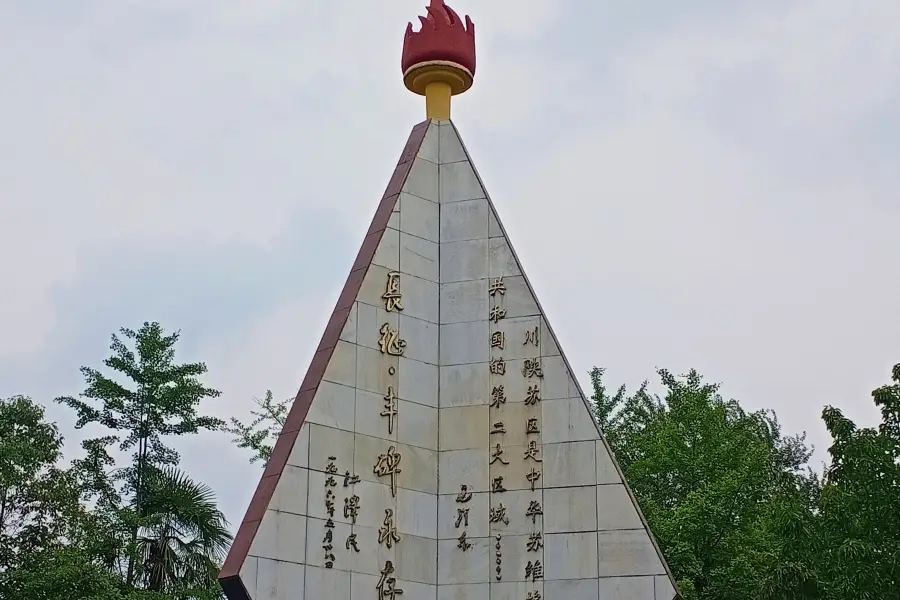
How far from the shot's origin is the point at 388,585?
31.8 feet

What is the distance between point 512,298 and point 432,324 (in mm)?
701

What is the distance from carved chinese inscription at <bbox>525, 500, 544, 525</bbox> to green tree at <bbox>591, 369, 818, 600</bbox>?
444 cm

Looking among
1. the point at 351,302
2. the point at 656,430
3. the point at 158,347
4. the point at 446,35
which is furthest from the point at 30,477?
the point at 656,430

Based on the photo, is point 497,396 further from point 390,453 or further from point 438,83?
point 438,83

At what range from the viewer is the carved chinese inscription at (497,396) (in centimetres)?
1037

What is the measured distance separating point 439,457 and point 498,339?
1.08 meters

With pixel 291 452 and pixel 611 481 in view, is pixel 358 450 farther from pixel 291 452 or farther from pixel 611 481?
pixel 611 481

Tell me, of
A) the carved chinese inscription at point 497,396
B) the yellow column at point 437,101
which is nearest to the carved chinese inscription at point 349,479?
the carved chinese inscription at point 497,396

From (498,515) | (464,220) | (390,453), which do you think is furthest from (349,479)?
(464,220)

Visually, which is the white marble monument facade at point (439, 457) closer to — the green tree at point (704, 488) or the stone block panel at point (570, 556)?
the stone block panel at point (570, 556)

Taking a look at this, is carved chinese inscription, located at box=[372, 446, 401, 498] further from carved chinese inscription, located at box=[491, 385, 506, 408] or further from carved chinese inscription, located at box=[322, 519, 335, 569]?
carved chinese inscription, located at box=[491, 385, 506, 408]

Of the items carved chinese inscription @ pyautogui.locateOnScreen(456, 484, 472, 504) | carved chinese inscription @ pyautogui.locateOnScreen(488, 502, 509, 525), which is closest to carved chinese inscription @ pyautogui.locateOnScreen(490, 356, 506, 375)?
carved chinese inscription @ pyautogui.locateOnScreen(456, 484, 472, 504)

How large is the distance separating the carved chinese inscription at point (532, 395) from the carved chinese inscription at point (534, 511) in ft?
2.64

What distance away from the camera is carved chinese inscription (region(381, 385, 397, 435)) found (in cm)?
1018
